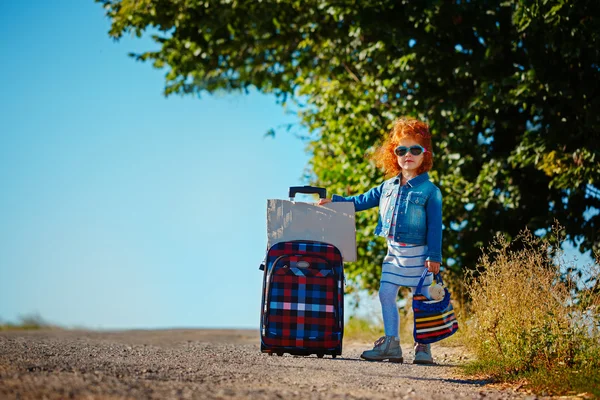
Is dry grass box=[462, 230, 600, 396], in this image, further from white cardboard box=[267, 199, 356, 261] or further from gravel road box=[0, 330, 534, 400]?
white cardboard box=[267, 199, 356, 261]

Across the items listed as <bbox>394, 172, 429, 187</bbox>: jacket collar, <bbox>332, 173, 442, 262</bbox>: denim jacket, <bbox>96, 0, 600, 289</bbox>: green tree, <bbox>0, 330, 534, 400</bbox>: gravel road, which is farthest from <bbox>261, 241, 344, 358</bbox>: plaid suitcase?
<bbox>96, 0, 600, 289</bbox>: green tree

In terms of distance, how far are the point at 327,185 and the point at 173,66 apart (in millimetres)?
4045

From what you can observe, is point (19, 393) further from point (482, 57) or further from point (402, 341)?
point (482, 57)

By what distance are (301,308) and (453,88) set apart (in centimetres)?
668

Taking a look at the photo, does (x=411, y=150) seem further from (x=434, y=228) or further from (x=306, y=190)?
(x=306, y=190)

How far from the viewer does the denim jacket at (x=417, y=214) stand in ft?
20.6

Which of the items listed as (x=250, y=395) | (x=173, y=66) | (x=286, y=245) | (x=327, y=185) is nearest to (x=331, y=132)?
(x=327, y=185)

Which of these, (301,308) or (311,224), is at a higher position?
(311,224)

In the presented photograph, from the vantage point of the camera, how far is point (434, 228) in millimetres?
6273

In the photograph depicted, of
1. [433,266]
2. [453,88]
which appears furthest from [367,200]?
[453,88]

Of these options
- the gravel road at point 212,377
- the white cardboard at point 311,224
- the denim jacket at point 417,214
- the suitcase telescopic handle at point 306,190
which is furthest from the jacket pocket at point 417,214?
the gravel road at point 212,377

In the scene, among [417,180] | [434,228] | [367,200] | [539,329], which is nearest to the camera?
[539,329]

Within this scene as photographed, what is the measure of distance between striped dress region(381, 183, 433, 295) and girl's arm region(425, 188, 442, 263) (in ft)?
0.39

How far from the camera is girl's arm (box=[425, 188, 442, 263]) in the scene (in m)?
6.18
